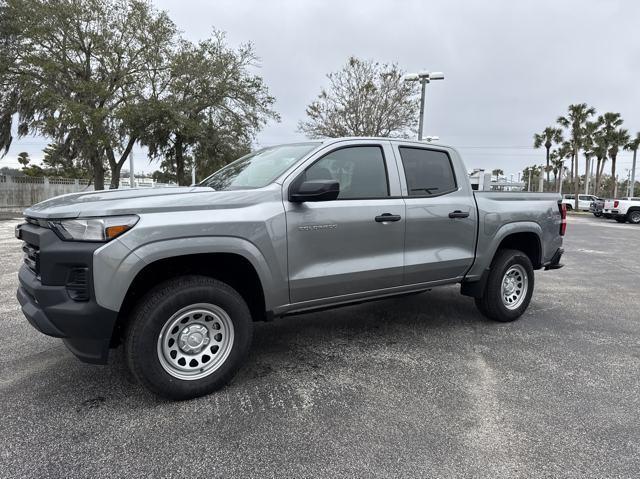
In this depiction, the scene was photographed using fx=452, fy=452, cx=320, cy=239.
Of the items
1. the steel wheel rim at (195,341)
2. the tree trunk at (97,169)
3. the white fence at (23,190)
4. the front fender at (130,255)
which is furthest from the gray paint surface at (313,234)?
the tree trunk at (97,169)

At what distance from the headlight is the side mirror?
3.87 ft

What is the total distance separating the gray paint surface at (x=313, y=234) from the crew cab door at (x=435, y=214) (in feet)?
0.04

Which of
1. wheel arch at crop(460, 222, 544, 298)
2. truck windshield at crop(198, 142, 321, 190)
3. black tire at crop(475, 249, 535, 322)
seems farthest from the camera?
black tire at crop(475, 249, 535, 322)

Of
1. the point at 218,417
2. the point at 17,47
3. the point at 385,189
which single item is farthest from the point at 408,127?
the point at 218,417

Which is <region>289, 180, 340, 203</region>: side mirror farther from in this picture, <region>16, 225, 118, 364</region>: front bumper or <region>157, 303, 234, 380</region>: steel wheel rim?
<region>16, 225, 118, 364</region>: front bumper

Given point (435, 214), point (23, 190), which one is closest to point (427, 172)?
point (435, 214)

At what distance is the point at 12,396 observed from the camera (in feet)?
10.4

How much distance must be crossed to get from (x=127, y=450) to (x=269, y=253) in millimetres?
1505

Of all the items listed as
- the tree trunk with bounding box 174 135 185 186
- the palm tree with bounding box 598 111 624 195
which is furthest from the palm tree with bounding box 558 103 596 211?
the tree trunk with bounding box 174 135 185 186

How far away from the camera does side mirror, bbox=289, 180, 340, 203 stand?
323 cm

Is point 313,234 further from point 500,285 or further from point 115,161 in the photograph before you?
point 115,161

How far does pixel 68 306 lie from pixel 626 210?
94.6 feet

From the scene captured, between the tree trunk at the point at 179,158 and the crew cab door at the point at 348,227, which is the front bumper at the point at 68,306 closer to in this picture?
the crew cab door at the point at 348,227

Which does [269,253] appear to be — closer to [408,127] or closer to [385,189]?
[385,189]
